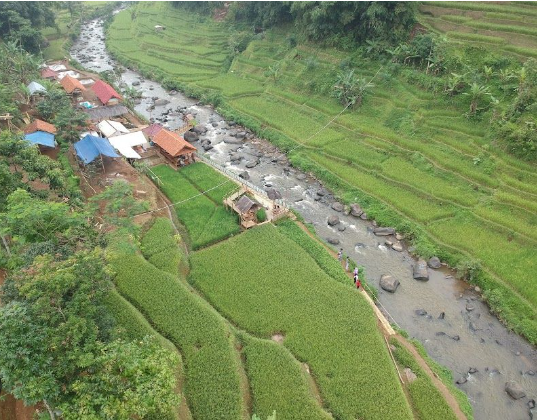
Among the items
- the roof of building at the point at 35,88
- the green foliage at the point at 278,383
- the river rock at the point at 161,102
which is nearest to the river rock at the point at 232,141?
the river rock at the point at 161,102

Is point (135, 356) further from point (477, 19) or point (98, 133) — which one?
point (477, 19)

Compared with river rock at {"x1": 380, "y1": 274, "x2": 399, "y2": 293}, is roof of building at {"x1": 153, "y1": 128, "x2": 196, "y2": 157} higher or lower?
higher

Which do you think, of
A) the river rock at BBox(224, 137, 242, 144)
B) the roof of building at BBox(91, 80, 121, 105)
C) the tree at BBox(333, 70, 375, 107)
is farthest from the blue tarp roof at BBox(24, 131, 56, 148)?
the tree at BBox(333, 70, 375, 107)

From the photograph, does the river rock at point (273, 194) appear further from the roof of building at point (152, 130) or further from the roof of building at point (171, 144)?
the roof of building at point (152, 130)

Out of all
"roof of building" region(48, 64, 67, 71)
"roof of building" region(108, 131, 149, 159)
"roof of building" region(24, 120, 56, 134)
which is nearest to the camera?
"roof of building" region(108, 131, 149, 159)

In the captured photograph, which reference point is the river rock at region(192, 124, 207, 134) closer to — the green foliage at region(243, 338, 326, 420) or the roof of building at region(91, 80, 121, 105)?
the roof of building at region(91, 80, 121, 105)

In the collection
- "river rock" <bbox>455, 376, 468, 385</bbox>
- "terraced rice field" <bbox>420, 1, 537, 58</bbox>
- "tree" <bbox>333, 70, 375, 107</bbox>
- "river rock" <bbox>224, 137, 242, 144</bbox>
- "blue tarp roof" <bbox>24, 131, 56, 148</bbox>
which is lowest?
"river rock" <bbox>455, 376, 468, 385</bbox>

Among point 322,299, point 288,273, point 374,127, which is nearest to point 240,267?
point 288,273
